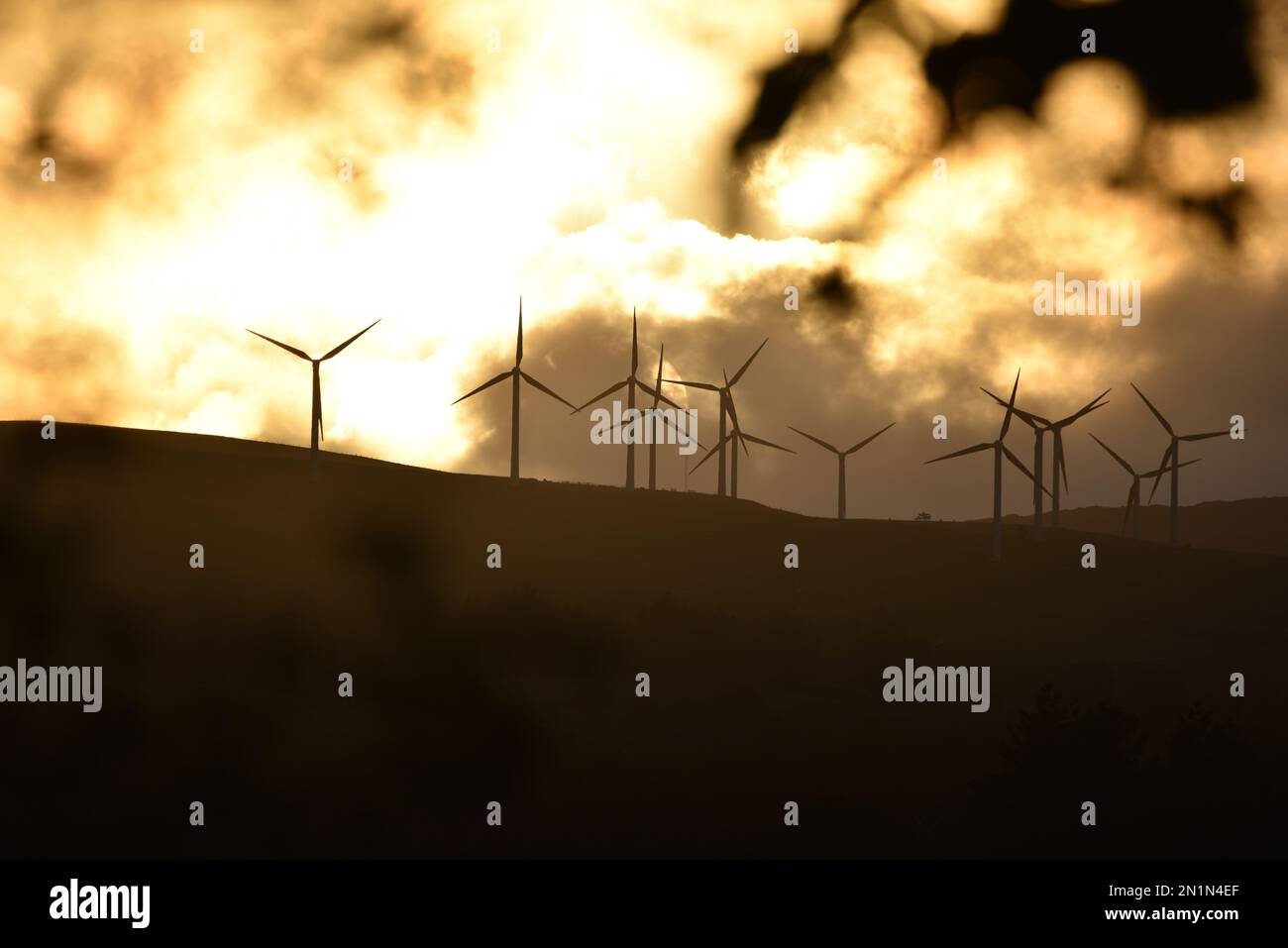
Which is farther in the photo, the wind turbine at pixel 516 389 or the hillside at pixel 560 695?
the wind turbine at pixel 516 389

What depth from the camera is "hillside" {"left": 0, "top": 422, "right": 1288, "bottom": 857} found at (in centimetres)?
4578

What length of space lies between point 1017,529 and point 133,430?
84222mm

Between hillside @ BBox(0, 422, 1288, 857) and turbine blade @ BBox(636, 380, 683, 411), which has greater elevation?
turbine blade @ BBox(636, 380, 683, 411)

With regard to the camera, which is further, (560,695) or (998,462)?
(998,462)

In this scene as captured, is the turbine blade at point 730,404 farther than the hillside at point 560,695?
Yes

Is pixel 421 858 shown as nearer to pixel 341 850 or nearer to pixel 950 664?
pixel 341 850

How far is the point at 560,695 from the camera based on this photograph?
56812 mm

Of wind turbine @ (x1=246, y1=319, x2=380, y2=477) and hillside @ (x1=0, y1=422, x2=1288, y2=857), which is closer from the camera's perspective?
hillside @ (x1=0, y1=422, x2=1288, y2=857)

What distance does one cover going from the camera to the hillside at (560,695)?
45.8 m

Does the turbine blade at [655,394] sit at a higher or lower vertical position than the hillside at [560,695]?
higher

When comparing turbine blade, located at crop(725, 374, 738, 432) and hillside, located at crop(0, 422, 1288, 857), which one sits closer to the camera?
hillside, located at crop(0, 422, 1288, 857)

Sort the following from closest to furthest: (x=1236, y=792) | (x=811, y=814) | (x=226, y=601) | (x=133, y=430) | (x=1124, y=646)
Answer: (x=811, y=814) → (x=1236, y=792) → (x=226, y=601) → (x=1124, y=646) → (x=133, y=430)
